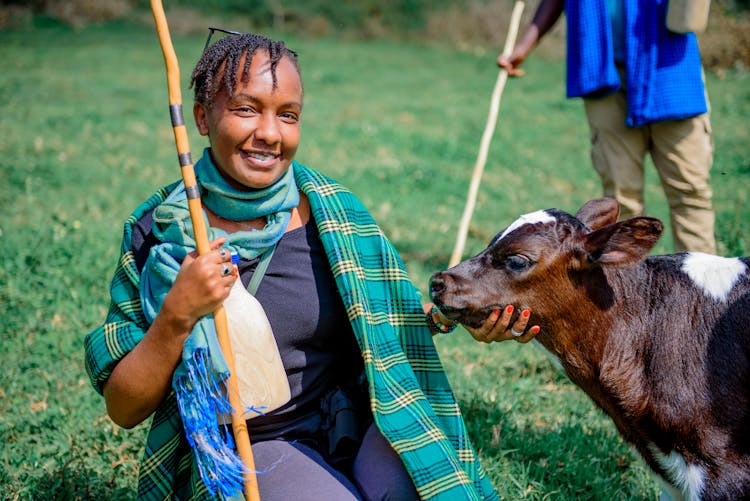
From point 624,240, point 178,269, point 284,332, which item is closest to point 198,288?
point 178,269

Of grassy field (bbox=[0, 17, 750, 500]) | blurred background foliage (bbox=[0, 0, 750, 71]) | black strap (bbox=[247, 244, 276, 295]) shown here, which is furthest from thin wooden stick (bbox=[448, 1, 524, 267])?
blurred background foliage (bbox=[0, 0, 750, 71])

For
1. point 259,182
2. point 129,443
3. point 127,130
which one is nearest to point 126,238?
point 259,182

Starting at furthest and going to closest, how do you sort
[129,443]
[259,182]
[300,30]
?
1. [300,30]
2. [129,443]
3. [259,182]

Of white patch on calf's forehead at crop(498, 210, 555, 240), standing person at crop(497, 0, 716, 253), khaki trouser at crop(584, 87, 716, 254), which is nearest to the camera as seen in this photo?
white patch on calf's forehead at crop(498, 210, 555, 240)

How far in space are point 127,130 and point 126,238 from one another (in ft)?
30.8

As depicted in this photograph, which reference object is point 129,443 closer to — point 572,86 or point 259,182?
point 259,182

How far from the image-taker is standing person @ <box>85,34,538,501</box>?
7.93 ft

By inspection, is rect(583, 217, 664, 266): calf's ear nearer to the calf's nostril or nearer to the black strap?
the calf's nostril

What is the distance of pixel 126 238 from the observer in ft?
8.75

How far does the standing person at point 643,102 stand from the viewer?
4680 mm

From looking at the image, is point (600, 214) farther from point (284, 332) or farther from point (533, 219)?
point (284, 332)

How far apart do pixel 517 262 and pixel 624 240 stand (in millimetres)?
411

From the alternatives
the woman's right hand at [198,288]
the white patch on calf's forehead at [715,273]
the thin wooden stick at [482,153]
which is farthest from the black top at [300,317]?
the thin wooden stick at [482,153]

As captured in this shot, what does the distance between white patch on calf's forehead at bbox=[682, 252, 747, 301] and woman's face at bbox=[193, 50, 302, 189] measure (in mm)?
1709
